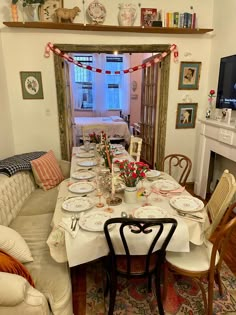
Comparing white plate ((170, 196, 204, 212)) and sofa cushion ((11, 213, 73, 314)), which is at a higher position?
white plate ((170, 196, 204, 212))

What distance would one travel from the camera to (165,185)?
201cm

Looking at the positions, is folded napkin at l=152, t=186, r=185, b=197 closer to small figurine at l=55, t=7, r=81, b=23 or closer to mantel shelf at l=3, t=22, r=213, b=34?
mantel shelf at l=3, t=22, r=213, b=34

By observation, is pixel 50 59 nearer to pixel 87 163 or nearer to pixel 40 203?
pixel 87 163

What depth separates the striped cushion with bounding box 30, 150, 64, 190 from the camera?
8.80ft

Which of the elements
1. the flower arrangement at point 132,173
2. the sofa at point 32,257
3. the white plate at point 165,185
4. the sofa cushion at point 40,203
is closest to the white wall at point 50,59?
the sofa at point 32,257

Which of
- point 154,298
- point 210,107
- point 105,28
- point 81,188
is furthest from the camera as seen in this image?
point 210,107

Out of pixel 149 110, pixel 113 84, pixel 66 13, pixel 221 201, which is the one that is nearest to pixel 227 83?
pixel 149 110

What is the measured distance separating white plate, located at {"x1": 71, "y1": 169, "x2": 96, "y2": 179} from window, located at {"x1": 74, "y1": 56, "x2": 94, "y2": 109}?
5.45m

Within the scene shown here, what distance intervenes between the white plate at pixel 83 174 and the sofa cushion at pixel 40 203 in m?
0.44

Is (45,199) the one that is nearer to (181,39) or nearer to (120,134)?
(181,39)

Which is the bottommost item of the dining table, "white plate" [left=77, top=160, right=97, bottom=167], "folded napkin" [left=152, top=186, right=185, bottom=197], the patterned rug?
the patterned rug

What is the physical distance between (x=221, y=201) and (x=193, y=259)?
482 millimetres

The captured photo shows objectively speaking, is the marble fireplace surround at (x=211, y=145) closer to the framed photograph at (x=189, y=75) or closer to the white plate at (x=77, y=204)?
the framed photograph at (x=189, y=75)

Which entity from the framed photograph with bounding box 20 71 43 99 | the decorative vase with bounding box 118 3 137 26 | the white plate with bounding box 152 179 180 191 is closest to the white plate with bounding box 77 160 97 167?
the white plate with bounding box 152 179 180 191
